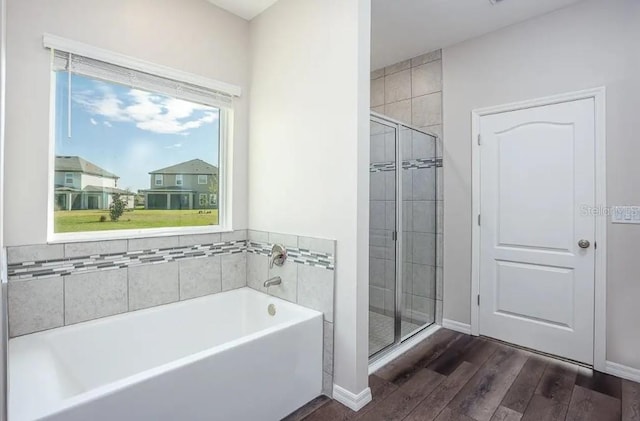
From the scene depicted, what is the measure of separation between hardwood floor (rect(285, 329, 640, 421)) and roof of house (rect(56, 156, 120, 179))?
1.93 meters

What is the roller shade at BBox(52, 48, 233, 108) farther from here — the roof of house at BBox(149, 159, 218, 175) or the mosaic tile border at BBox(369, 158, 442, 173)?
the mosaic tile border at BBox(369, 158, 442, 173)

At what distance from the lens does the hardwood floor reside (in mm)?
1908

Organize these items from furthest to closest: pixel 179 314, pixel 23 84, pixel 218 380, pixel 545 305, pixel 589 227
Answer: pixel 545 305, pixel 589 227, pixel 179 314, pixel 23 84, pixel 218 380

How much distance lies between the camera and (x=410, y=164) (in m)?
2.97

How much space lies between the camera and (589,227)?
245 cm

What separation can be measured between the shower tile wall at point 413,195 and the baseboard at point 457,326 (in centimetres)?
8

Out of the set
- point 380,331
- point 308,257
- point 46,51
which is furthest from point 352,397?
point 46,51

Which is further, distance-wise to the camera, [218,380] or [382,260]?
[382,260]

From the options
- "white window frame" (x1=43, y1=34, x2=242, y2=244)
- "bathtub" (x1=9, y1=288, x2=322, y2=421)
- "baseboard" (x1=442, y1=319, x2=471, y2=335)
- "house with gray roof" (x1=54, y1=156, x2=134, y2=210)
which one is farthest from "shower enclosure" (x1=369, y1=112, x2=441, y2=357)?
"house with gray roof" (x1=54, y1=156, x2=134, y2=210)

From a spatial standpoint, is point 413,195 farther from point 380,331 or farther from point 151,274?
point 151,274

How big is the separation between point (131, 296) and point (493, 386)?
248 cm

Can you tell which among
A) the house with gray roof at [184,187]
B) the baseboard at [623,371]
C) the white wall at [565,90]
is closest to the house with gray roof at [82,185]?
the house with gray roof at [184,187]

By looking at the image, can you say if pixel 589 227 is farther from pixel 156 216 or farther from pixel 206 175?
pixel 156 216

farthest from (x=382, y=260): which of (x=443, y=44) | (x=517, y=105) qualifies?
(x=443, y=44)
